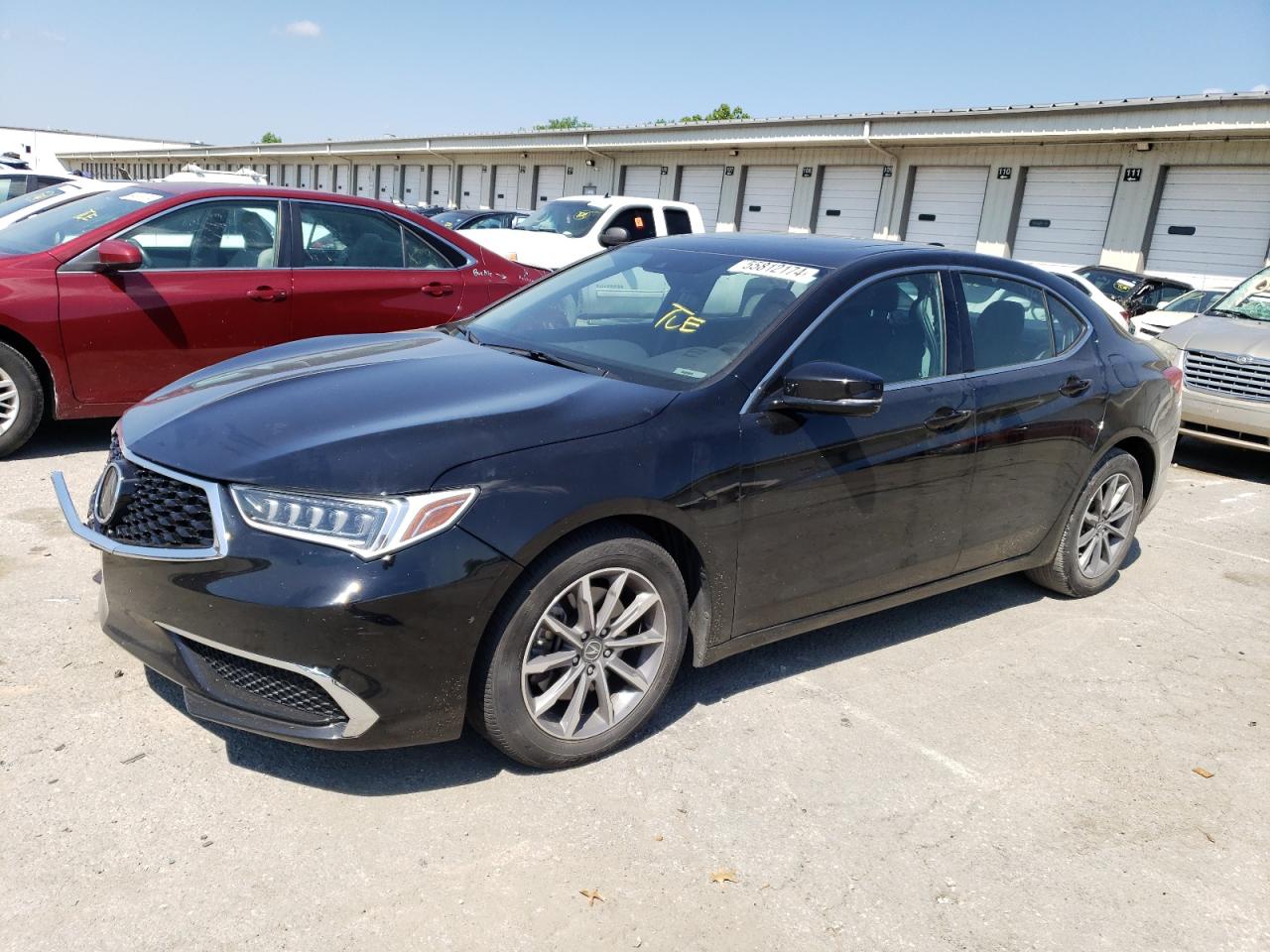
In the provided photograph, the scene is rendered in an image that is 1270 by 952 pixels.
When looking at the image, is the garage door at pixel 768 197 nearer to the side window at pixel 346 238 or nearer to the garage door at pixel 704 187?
the garage door at pixel 704 187

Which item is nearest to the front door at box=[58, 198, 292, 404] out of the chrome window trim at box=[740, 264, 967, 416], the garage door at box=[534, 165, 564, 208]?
the chrome window trim at box=[740, 264, 967, 416]

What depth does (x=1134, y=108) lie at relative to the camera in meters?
18.5

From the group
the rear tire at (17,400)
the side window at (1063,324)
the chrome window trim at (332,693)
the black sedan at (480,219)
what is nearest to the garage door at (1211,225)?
the black sedan at (480,219)

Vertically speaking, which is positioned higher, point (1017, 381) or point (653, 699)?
point (1017, 381)

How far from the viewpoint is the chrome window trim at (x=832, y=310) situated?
339 centimetres

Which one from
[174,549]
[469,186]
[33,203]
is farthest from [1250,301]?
[469,186]

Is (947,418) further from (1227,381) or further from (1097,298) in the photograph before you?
(1227,381)

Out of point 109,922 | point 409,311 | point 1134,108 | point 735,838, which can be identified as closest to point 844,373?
point 735,838

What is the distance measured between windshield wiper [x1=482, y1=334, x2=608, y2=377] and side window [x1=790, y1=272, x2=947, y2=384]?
67cm

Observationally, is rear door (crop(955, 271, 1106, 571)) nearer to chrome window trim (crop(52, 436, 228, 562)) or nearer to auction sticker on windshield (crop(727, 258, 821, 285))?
auction sticker on windshield (crop(727, 258, 821, 285))

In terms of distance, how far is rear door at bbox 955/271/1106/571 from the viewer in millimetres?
4168

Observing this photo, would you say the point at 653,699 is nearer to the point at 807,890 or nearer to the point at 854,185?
the point at 807,890

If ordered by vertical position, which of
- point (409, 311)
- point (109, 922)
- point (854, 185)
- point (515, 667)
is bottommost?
point (109, 922)

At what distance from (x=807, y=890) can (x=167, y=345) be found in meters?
4.91
